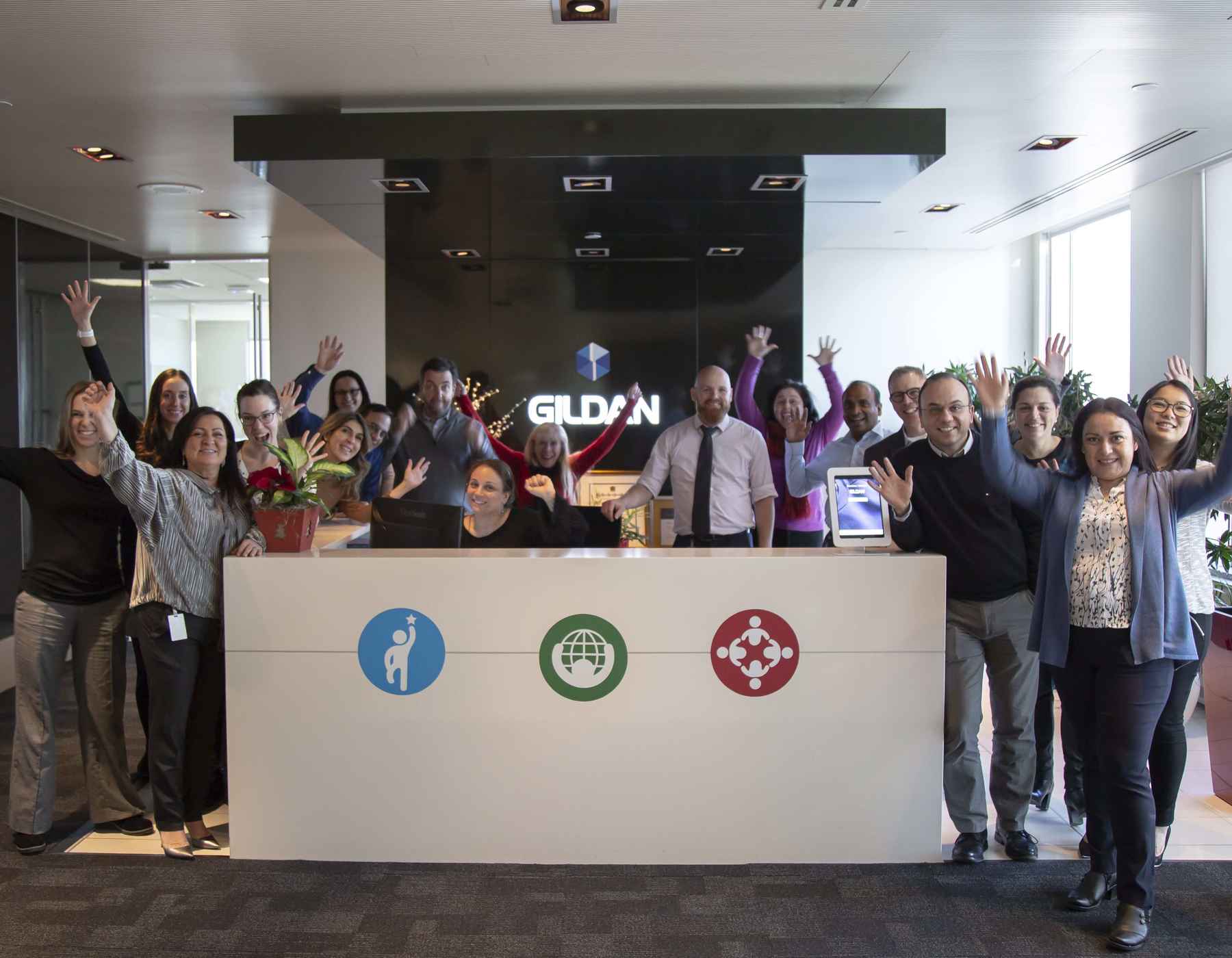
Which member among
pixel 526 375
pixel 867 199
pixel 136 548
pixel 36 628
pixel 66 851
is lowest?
pixel 66 851

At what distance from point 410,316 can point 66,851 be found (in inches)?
195

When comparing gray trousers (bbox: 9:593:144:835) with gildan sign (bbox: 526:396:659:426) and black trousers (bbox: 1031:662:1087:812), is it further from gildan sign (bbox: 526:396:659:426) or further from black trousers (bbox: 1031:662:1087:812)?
gildan sign (bbox: 526:396:659:426)

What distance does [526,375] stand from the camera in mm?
8078

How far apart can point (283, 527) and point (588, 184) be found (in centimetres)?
274

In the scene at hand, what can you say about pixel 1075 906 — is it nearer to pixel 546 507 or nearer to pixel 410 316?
pixel 546 507

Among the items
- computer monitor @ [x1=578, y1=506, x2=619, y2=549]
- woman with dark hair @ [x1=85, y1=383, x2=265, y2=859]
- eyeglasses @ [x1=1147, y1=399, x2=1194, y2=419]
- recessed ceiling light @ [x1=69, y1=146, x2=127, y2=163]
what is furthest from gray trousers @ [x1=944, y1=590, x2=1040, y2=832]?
recessed ceiling light @ [x1=69, y1=146, x2=127, y2=163]

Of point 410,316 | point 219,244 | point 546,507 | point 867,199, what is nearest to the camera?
point 546,507

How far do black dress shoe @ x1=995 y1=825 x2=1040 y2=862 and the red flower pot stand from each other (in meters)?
2.71

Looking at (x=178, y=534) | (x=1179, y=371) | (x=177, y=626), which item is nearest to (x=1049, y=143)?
(x=1179, y=371)

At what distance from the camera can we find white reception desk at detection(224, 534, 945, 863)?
3594 millimetres

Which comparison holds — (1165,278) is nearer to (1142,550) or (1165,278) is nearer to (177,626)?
(1142,550)

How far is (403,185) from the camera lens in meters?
5.49

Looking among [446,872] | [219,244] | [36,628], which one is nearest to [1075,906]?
[446,872]

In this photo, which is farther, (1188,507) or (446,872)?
(446,872)
